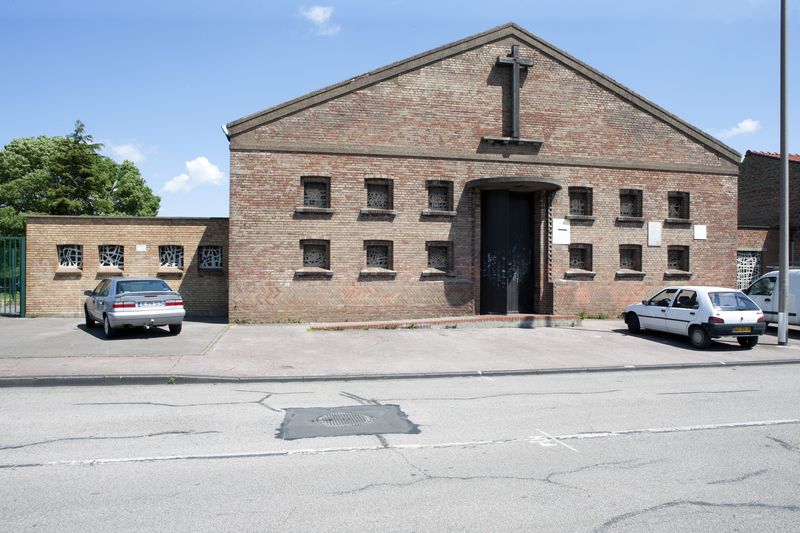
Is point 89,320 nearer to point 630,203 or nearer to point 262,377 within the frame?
point 262,377

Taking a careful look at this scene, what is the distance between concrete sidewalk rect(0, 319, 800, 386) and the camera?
34.4ft

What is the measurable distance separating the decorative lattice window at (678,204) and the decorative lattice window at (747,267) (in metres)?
4.07

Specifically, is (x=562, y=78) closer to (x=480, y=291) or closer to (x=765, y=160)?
(x=480, y=291)

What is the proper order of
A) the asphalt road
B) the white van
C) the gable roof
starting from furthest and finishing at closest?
the gable roof < the white van < the asphalt road

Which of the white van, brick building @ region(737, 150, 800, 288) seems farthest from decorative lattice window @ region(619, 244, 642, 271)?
brick building @ region(737, 150, 800, 288)

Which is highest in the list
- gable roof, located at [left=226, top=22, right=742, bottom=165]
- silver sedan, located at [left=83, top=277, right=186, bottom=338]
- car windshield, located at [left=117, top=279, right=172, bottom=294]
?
gable roof, located at [left=226, top=22, right=742, bottom=165]

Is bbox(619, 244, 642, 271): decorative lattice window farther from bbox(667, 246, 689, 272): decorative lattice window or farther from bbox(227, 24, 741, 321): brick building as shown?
bbox(667, 246, 689, 272): decorative lattice window

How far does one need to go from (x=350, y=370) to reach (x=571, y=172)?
1267 cm

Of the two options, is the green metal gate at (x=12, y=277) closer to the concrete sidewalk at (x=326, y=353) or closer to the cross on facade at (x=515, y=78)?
the concrete sidewalk at (x=326, y=353)

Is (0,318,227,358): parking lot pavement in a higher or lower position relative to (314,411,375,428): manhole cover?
higher

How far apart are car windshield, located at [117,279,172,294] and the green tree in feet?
99.9

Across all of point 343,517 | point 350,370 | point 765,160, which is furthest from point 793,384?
point 765,160

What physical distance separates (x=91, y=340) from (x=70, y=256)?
24.3ft

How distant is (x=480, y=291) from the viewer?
19.4 metres
